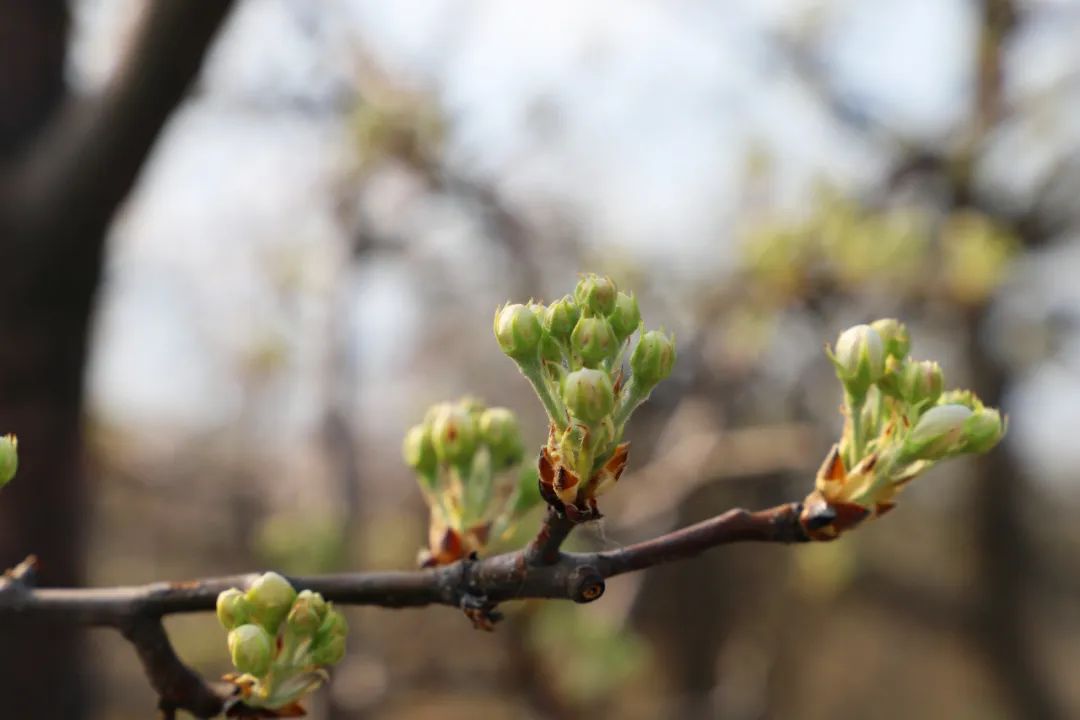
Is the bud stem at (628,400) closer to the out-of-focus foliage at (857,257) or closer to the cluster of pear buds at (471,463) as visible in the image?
the cluster of pear buds at (471,463)

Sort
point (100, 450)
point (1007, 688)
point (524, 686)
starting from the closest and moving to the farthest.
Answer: point (524, 686)
point (100, 450)
point (1007, 688)

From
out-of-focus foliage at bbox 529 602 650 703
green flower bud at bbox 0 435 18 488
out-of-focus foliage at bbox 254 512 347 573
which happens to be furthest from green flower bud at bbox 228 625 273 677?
out-of-focus foliage at bbox 254 512 347 573

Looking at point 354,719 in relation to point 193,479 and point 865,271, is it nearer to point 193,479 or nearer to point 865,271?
point 865,271

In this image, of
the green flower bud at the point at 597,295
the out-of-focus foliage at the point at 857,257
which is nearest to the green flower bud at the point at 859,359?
the green flower bud at the point at 597,295

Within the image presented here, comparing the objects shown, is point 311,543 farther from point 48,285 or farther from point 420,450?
point 420,450

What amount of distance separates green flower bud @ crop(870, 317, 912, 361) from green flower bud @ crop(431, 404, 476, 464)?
1.53 feet

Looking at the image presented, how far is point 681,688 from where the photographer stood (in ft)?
26.6

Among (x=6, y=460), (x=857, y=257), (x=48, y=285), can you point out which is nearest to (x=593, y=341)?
(x=6, y=460)

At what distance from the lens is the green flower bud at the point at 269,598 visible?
0.76m

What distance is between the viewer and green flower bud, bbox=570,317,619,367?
2.30 ft

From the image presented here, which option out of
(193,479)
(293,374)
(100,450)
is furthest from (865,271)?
(193,479)

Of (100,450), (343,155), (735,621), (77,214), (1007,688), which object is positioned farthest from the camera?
(735,621)

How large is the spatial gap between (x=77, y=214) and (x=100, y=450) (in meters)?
3.37

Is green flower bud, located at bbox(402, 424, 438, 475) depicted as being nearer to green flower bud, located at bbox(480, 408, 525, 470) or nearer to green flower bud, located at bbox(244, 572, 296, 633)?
green flower bud, located at bbox(480, 408, 525, 470)
